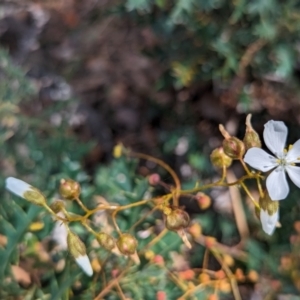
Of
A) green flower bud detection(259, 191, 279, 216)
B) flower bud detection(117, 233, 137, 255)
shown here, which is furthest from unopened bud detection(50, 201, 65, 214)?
green flower bud detection(259, 191, 279, 216)

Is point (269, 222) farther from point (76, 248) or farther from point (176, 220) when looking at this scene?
point (76, 248)

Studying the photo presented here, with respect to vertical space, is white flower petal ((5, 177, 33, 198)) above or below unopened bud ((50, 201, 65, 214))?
above

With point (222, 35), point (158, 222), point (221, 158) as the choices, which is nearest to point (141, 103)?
point (222, 35)

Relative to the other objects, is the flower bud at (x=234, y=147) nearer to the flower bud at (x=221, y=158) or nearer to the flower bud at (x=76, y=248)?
the flower bud at (x=221, y=158)

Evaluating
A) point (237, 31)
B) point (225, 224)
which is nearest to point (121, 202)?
point (225, 224)

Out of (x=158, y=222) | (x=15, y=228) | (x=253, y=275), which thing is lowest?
(x=253, y=275)

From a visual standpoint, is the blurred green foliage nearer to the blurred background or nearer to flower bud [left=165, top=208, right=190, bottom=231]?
the blurred background

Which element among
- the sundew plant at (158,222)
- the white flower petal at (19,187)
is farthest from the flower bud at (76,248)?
the white flower petal at (19,187)

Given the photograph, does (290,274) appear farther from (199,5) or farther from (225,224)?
(199,5)
